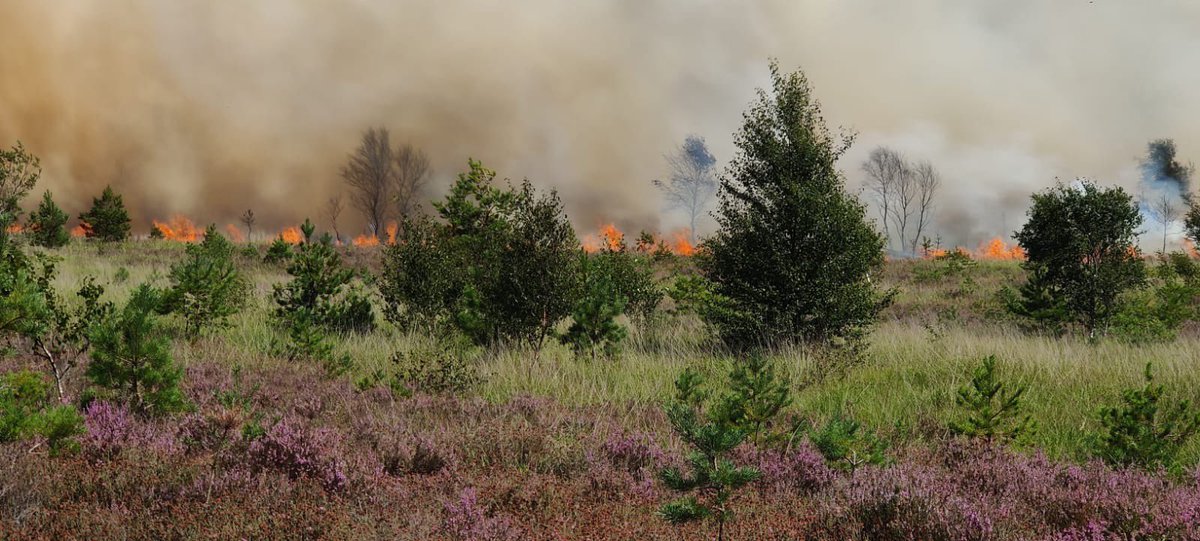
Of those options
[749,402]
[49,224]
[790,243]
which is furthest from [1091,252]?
[49,224]

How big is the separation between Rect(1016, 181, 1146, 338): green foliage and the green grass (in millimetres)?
1143

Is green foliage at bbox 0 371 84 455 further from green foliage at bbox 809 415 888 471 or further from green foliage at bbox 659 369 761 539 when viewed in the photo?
green foliage at bbox 809 415 888 471

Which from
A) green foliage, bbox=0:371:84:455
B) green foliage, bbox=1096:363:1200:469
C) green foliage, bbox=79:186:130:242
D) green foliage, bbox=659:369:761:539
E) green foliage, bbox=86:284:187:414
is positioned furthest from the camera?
green foliage, bbox=79:186:130:242

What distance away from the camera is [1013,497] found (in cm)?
354

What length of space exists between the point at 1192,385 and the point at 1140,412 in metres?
5.22

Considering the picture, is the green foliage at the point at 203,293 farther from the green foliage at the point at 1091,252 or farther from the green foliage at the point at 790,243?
the green foliage at the point at 1091,252

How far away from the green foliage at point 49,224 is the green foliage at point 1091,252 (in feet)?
109

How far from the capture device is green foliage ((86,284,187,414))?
5000 millimetres

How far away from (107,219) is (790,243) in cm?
3723

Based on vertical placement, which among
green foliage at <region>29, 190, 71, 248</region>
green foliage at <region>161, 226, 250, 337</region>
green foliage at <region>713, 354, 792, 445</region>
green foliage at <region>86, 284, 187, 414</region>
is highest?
green foliage at <region>29, 190, 71, 248</region>

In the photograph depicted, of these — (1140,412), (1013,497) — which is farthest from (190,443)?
(1140,412)

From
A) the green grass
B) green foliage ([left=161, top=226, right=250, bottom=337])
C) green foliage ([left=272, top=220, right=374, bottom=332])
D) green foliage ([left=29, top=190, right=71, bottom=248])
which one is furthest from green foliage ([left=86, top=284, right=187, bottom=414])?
green foliage ([left=29, top=190, right=71, bottom=248])

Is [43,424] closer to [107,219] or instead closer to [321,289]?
[321,289]

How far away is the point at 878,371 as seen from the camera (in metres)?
9.25
